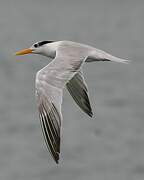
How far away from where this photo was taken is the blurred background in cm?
2067

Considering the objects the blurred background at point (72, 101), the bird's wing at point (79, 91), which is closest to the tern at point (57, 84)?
the bird's wing at point (79, 91)

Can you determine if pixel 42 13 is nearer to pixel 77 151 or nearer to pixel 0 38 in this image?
pixel 0 38

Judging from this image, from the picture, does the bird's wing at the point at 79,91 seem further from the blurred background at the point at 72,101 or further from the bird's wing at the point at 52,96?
the blurred background at the point at 72,101

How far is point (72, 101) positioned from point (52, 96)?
14.2 m

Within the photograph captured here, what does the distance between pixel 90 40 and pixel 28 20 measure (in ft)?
15.8

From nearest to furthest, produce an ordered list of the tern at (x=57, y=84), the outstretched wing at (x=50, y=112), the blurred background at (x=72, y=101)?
1. the outstretched wing at (x=50, y=112)
2. the tern at (x=57, y=84)
3. the blurred background at (x=72, y=101)

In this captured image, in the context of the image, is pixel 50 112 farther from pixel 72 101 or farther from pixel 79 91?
pixel 72 101

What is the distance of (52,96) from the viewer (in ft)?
31.9

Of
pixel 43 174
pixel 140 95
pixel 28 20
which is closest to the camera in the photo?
pixel 43 174

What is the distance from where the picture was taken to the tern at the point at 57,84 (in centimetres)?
932

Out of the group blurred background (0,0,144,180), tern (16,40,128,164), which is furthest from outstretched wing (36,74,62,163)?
blurred background (0,0,144,180)

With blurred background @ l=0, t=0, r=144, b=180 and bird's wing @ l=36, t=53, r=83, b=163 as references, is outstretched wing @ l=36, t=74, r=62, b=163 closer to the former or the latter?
bird's wing @ l=36, t=53, r=83, b=163

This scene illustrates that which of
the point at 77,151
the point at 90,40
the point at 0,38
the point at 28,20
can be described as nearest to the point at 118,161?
the point at 77,151

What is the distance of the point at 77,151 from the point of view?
848 inches
